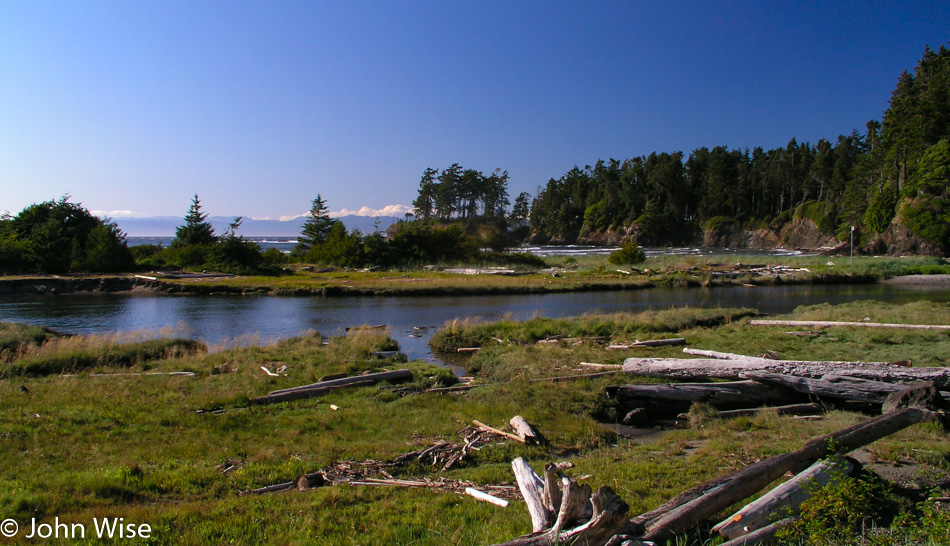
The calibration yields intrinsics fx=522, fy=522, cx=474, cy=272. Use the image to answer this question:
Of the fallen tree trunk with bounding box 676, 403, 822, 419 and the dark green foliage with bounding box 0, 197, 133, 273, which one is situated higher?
the dark green foliage with bounding box 0, 197, 133, 273

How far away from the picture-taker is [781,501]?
503cm

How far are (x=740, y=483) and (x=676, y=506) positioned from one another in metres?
0.89

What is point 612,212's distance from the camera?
15062 cm

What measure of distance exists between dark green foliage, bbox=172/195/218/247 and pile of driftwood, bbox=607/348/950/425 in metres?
66.1

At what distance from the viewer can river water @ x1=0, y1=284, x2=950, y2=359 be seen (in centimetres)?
2831

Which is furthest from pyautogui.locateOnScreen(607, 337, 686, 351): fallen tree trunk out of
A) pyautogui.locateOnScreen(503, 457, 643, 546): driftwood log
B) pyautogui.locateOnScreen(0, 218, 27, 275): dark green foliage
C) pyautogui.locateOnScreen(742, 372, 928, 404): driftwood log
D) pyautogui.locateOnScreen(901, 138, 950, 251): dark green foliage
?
pyautogui.locateOnScreen(901, 138, 950, 251): dark green foliage

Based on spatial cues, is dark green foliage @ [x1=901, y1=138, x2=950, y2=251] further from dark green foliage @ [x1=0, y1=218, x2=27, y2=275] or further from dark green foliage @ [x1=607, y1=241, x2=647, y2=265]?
dark green foliage @ [x1=0, y1=218, x2=27, y2=275]

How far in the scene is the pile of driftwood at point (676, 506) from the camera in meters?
4.22

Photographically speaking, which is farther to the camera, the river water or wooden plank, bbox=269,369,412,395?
the river water

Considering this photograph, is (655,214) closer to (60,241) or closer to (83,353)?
(60,241)

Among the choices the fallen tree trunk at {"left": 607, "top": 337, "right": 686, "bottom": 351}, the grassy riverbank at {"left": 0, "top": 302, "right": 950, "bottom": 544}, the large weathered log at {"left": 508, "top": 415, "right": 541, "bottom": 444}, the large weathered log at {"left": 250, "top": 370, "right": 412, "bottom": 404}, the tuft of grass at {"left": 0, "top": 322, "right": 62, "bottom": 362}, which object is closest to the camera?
the grassy riverbank at {"left": 0, "top": 302, "right": 950, "bottom": 544}

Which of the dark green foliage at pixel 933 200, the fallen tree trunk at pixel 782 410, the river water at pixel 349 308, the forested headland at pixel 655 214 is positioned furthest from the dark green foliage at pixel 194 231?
the dark green foliage at pixel 933 200

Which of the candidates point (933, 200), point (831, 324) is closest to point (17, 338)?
point (831, 324)

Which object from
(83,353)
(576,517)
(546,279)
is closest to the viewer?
(576,517)
